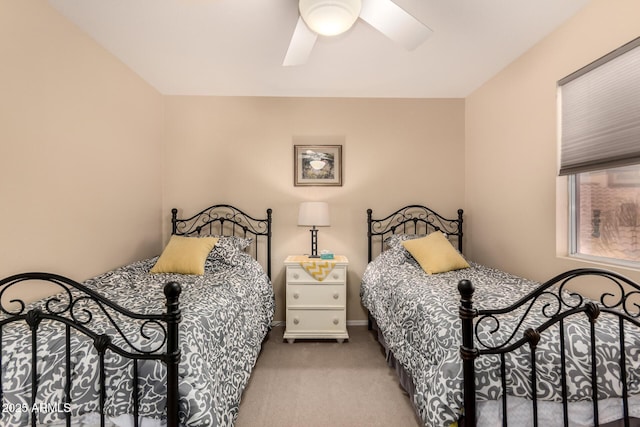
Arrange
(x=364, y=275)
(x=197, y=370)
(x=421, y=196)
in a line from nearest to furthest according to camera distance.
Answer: (x=197, y=370), (x=364, y=275), (x=421, y=196)

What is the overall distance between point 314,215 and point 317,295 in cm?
76

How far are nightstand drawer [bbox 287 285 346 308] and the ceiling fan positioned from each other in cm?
206

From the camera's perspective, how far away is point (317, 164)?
11.5 feet

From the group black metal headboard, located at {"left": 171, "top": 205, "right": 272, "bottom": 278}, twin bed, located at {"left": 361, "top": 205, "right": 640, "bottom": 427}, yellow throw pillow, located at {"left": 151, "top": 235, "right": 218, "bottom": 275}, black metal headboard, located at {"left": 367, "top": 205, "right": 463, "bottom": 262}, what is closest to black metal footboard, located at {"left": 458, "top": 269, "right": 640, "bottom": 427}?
twin bed, located at {"left": 361, "top": 205, "right": 640, "bottom": 427}

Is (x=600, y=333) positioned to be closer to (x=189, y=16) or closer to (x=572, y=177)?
(x=572, y=177)

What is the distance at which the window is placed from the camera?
5.81ft

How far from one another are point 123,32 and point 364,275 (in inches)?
113

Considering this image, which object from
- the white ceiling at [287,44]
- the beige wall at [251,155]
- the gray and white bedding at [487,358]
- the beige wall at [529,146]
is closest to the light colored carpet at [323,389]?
the gray and white bedding at [487,358]

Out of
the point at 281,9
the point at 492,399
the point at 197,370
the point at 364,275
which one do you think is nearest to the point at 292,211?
the point at 364,275

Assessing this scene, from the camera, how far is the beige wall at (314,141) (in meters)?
3.48

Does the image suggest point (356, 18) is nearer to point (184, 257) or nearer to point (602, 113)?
point (602, 113)

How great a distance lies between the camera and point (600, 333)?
1361mm

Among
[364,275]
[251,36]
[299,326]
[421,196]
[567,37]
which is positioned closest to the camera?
[567,37]

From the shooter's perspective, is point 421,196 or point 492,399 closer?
point 492,399
